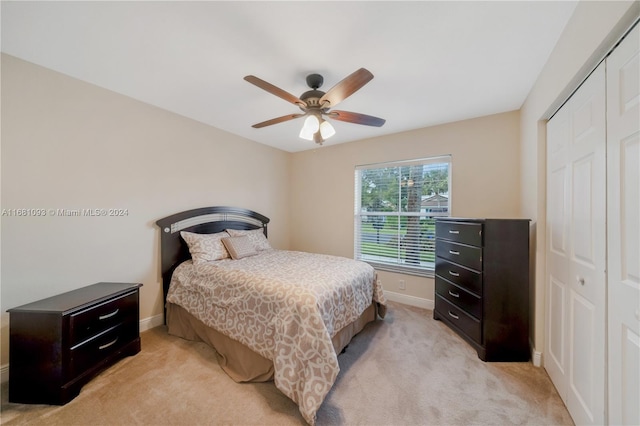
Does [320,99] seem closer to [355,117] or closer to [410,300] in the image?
[355,117]

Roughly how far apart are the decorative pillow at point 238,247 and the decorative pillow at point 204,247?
7 centimetres

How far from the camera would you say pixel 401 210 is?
331 centimetres

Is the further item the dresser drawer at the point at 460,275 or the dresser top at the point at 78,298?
the dresser drawer at the point at 460,275

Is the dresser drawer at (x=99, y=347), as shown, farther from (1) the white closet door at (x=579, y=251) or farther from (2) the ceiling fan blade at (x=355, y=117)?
(1) the white closet door at (x=579, y=251)

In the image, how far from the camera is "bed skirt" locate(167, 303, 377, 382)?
68.1 inches

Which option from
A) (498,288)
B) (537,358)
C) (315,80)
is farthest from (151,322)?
(537,358)

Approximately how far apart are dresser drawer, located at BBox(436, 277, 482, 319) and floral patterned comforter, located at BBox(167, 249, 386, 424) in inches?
27.4

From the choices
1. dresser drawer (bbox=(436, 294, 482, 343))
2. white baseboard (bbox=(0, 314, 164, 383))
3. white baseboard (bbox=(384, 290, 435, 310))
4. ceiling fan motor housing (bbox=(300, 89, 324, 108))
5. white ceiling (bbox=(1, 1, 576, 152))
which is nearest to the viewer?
white ceiling (bbox=(1, 1, 576, 152))

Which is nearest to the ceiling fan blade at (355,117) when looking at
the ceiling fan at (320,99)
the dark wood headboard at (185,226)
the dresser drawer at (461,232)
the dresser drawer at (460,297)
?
the ceiling fan at (320,99)

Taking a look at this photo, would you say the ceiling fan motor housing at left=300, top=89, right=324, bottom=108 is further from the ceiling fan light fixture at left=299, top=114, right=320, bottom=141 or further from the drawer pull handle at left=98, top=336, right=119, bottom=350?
the drawer pull handle at left=98, top=336, right=119, bottom=350

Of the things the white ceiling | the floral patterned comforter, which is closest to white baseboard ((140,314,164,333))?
the floral patterned comforter

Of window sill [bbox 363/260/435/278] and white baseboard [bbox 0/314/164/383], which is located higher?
window sill [bbox 363/260/435/278]

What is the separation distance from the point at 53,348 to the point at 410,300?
3.44 metres

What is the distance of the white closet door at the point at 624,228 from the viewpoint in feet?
3.05
